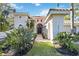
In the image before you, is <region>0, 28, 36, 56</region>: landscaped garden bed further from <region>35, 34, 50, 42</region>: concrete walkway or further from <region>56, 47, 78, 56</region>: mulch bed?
<region>56, 47, 78, 56</region>: mulch bed

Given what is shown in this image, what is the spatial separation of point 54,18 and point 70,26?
0.24m

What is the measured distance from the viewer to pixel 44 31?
296 cm

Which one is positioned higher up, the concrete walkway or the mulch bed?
the concrete walkway

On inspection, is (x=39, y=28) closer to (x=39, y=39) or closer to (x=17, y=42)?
(x=39, y=39)

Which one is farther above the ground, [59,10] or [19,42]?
[59,10]

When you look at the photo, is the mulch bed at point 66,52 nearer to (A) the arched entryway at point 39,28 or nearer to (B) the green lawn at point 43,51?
(B) the green lawn at point 43,51

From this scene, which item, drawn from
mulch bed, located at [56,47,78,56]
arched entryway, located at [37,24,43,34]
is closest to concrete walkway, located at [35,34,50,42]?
arched entryway, located at [37,24,43,34]

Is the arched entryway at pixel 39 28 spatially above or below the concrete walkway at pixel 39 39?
above

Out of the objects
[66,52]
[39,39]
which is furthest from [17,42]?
[66,52]

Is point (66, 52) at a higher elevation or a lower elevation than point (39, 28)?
lower

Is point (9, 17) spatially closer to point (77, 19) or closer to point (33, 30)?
point (33, 30)

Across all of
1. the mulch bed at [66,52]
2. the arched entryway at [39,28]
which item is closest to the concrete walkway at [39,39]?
the arched entryway at [39,28]

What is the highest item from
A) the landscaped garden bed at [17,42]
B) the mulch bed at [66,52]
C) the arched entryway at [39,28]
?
the arched entryway at [39,28]

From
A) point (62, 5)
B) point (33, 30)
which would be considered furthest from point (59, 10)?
point (33, 30)
